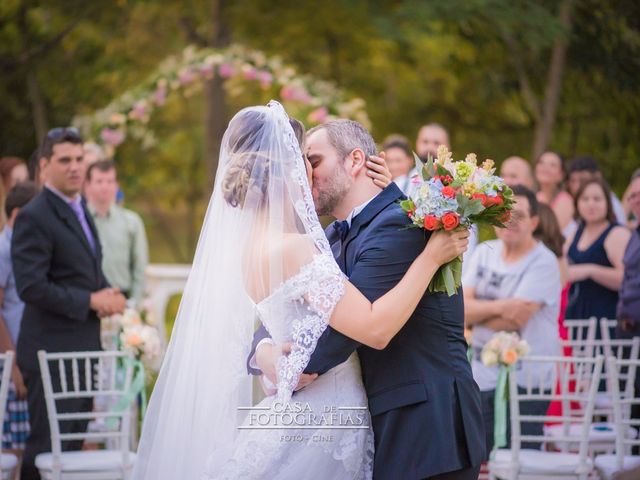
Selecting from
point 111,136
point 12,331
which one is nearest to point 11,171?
point 12,331

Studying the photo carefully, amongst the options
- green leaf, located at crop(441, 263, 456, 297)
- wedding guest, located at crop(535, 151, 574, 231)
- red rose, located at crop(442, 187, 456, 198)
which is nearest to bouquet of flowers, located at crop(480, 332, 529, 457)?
green leaf, located at crop(441, 263, 456, 297)

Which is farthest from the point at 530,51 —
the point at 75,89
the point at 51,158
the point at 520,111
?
the point at 51,158

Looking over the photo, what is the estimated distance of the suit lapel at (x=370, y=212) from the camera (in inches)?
138

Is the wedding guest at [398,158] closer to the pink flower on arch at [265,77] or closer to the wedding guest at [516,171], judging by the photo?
the wedding guest at [516,171]

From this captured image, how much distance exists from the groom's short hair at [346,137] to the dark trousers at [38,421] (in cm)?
283

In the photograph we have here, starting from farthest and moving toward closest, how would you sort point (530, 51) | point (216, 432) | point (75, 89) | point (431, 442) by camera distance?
point (75, 89), point (530, 51), point (216, 432), point (431, 442)

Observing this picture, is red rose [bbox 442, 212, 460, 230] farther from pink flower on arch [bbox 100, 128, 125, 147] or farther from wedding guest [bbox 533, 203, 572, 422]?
pink flower on arch [bbox 100, 128, 125, 147]

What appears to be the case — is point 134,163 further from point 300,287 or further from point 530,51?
point 300,287

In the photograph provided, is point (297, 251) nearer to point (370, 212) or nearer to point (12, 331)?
point (370, 212)

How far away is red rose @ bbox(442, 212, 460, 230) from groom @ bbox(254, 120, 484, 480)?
0.52 feet

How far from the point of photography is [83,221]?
601 cm

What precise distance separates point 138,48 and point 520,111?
5.58 metres

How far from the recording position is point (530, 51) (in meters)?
11.7

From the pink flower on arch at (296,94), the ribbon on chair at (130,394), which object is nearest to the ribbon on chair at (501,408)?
the ribbon on chair at (130,394)
